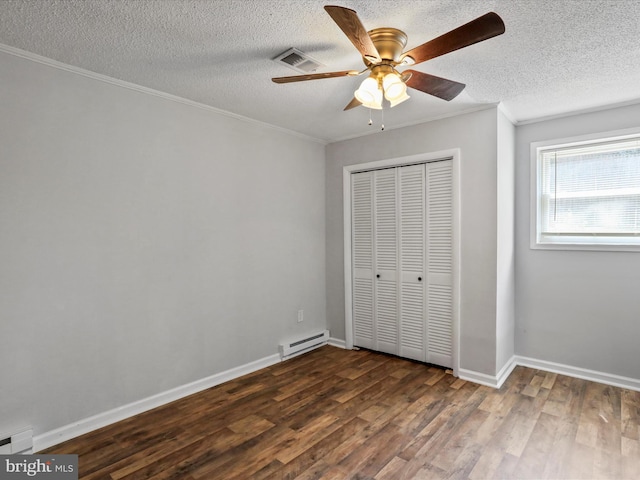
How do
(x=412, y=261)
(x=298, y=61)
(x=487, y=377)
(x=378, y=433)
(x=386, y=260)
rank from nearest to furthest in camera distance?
1. (x=298, y=61)
2. (x=378, y=433)
3. (x=487, y=377)
4. (x=412, y=261)
5. (x=386, y=260)

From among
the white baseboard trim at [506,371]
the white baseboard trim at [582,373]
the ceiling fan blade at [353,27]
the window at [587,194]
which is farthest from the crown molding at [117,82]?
the white baseboard trim at [582,373]

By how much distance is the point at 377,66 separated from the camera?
76.0 inches

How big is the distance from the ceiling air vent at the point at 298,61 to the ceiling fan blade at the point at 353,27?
0.55 meters

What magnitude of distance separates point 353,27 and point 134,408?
288 cm

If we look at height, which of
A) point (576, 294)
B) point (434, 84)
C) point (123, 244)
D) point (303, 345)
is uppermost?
point (434, 84)

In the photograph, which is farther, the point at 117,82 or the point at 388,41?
the point at 117,82

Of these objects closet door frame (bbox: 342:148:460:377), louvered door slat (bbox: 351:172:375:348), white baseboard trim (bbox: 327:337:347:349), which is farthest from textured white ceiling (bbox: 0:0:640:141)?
white baseboard trim (bbox: 327:337:347:349)

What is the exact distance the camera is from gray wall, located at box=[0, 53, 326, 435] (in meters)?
2.17

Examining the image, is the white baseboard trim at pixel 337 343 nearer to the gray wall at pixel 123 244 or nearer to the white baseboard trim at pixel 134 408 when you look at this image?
the gray wall at pixel 123 244

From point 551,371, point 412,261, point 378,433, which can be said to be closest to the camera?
point 378,433

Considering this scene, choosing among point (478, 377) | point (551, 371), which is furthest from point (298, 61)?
point (551, 371)

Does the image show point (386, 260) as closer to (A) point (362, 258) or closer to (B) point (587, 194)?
(A) point (362, 258)

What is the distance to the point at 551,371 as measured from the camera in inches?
133

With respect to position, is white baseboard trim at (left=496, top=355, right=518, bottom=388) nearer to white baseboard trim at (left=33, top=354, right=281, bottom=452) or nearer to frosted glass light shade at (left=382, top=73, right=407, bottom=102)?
white baseboard trim at (left=33, top=354, right=281, bottom=452)
